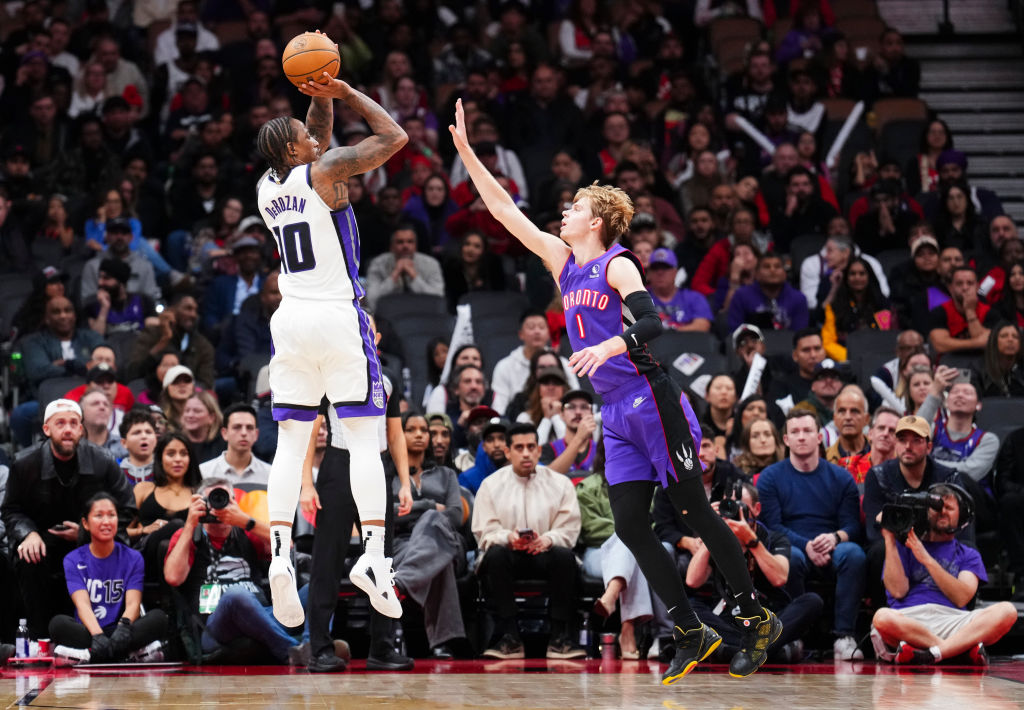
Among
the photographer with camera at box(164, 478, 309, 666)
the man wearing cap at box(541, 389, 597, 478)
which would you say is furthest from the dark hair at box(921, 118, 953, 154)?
the photographer with camera at box(164, 478, 309, 666)

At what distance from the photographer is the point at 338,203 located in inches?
265

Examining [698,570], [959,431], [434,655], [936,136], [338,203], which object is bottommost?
[434,655]

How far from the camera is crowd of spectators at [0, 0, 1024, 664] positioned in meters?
9.29

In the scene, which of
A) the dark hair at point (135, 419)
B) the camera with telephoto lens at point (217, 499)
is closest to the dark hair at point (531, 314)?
the dark hair at point (135, 419)

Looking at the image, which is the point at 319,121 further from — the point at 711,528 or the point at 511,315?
the point at 511,315

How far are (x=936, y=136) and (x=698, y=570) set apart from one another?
8.61 metres

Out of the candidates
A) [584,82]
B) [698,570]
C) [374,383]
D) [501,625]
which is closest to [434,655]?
[501,625]

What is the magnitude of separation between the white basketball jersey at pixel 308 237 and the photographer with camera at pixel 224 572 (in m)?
2.25

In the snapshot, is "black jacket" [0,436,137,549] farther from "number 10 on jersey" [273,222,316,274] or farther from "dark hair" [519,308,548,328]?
"dark hair" [519,308,548,328]

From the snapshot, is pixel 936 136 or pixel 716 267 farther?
pixel 936 136

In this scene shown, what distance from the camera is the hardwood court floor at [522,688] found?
263 inches

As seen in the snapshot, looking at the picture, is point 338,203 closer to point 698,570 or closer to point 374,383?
point 374,383

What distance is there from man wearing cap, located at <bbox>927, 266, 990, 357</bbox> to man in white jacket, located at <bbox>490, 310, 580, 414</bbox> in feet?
11.4

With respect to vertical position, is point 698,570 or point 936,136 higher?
point 936,136
